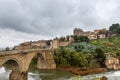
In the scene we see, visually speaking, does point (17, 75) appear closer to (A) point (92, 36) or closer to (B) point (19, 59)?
(B) point (19, 59)

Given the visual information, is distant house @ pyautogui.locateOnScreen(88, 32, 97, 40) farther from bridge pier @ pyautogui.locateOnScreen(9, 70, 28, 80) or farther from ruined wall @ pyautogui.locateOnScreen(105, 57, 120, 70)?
bridge pier @ pyautogui.locateOnScreen(9, 70, 28, 80)

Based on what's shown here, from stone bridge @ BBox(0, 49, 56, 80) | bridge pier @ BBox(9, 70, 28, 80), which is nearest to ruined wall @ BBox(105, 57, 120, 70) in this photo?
stone bridge @ BBox(0, 49, 56, 80)

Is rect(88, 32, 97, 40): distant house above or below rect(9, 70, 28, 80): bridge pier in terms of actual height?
above

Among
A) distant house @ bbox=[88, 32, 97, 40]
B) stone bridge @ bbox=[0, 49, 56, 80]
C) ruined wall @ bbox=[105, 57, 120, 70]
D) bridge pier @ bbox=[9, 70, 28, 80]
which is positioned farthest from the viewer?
distant house @ bbox=[88, 32, 97, 40]

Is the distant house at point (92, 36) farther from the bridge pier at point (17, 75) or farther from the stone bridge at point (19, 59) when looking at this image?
the bridge pier at point (17, 75)

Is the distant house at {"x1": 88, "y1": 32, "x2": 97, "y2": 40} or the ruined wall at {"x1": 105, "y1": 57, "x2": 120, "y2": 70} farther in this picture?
the distant house at {"x1": 88, "y1": 32, "x2": 97, "y2": 40}

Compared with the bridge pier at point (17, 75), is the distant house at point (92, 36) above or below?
above

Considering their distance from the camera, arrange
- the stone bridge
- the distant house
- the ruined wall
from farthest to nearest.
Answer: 1. the distant house
2. the ruined wall
3. the stone bridge

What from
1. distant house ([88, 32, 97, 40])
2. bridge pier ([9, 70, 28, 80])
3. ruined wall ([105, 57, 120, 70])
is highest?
distant house ([88, 32, 97, 40])

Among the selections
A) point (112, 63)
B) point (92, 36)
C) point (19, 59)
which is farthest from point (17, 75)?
point (92, 36)

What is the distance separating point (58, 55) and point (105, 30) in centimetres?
6281

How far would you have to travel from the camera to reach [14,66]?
49.2 m

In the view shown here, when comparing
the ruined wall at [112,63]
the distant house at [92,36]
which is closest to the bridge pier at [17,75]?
the ruined wall at [112,63]

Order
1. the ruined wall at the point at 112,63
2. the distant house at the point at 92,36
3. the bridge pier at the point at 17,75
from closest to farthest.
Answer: the bridge pier at the point at 17,75, the ruined wall at the point at 112,63, the distant house at the point at 92,36
